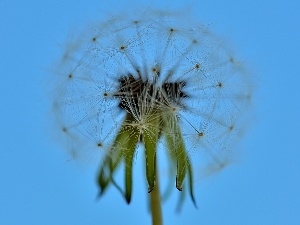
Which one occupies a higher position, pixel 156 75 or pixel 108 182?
pixel 156 75

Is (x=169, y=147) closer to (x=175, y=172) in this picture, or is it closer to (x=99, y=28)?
(x=175, y=172)

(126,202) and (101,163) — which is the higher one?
(101,163)

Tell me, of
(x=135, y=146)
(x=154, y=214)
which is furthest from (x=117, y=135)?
(x=154, y=214)

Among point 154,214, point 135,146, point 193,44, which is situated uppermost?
point 193,44

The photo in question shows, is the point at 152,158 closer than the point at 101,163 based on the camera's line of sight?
Yes

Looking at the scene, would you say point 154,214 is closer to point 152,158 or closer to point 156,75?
point 152,158

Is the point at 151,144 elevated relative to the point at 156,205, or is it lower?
elevated

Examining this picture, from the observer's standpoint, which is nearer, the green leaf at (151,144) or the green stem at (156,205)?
the green leaf at (151,144)

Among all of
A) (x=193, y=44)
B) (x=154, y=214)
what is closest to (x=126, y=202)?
(x=154, y=214)

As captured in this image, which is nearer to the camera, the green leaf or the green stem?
Result: the green leaf
